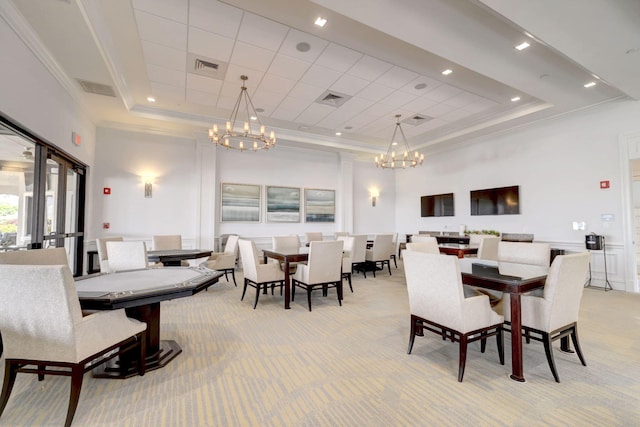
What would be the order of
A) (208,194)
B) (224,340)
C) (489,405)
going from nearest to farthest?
(489,405)
(224,340)
(208,194)

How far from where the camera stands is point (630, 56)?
378 centimetres

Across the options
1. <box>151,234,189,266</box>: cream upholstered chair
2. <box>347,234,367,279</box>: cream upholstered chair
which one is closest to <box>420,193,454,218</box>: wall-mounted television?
<box>347,234,367,279</box>: cream upholstered chair

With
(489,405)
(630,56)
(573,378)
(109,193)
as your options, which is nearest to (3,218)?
(109,193)

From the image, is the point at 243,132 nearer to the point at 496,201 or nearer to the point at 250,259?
the point at 250,259

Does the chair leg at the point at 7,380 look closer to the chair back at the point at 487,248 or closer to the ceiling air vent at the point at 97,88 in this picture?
the ceiling air vent at the point at 97,88

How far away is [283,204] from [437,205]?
4574 millimetres

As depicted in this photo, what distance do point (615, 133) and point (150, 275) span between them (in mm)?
7853

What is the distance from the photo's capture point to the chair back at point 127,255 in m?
3.93

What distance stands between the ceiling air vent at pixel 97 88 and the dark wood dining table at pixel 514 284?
230 inches

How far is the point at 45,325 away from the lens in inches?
69.6

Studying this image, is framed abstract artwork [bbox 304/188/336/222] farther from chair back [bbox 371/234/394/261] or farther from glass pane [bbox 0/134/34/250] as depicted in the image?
glass pane [bbox 0/134/34/250]

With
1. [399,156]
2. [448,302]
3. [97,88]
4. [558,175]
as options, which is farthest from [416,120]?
[97,88]

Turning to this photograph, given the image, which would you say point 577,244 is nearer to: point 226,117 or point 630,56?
point 630,56

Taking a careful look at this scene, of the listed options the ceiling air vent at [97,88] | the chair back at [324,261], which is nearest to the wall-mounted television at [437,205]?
the chair back at [324,261]
